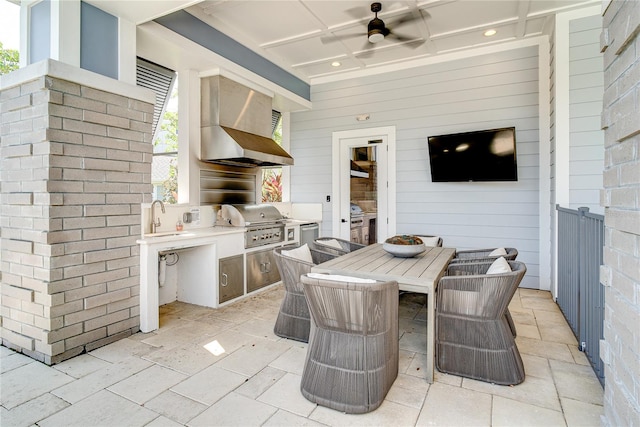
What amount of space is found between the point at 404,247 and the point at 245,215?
7.34 feet

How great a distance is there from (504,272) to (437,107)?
133 inches

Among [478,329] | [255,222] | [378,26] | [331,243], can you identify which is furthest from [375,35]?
[478,329]

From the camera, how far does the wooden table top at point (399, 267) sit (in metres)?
2.34

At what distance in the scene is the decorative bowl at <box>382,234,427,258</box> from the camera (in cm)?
→ 298

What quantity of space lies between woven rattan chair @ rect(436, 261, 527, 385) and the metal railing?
1.70 feet

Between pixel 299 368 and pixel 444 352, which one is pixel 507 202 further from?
pixel 299 368

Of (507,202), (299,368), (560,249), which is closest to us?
(299,368)

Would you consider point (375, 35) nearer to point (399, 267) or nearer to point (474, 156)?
point (474, 156)

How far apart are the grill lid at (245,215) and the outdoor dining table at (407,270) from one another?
1670mm

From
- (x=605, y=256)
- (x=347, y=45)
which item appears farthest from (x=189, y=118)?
(x=605, y=256)

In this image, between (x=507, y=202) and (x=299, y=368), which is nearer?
(x=299, y=368)

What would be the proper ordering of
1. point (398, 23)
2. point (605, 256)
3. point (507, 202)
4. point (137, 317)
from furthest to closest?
point (507, 202) < point (398, 23) < point (137, 317) < point (605, 256)

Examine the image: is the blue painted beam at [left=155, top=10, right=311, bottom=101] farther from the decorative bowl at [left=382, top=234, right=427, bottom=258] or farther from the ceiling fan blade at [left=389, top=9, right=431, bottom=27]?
→ the decorative bowl at [left=382, top=234, right=427, bottom=258]

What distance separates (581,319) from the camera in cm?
274
